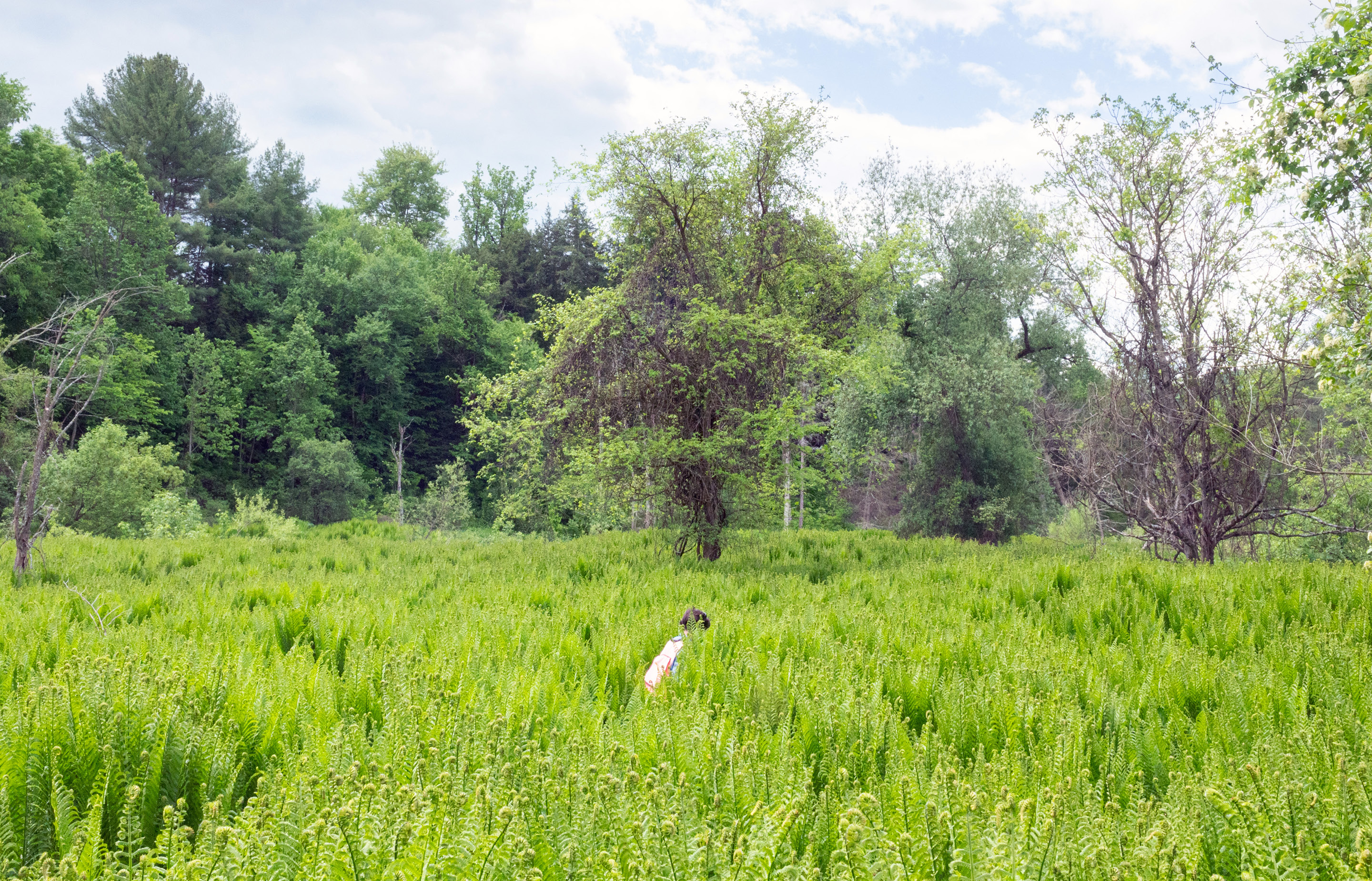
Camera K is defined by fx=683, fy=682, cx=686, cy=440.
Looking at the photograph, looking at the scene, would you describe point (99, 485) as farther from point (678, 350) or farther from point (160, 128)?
point (160, 128)

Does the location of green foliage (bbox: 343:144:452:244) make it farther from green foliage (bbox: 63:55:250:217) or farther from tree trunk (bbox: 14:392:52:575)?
tree trunk (bbox: 14:392:52:575)

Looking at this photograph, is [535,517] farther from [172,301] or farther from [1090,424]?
[1090,424]

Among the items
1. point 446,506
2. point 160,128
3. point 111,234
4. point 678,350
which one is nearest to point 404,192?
point 160,128

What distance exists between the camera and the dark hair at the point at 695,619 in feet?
15.8

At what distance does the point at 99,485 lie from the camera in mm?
19984

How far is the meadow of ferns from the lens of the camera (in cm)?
161

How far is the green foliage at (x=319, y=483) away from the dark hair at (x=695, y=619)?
30957mm

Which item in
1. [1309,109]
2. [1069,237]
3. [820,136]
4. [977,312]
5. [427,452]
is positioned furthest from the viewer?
[427,452]

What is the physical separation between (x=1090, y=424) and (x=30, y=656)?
12714mm

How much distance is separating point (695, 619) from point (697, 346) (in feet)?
18.9

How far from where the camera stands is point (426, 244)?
51312 mm

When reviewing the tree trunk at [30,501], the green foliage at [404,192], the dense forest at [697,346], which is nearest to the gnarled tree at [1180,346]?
the dense forest at [697,346]

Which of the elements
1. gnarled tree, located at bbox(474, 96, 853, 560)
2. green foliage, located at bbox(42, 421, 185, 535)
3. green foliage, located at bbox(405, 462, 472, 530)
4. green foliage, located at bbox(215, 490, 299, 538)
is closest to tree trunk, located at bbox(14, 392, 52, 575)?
gnarled tree, located at bbox(474, 96, 853, 560)

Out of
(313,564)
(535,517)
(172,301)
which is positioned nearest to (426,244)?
(172,301)
